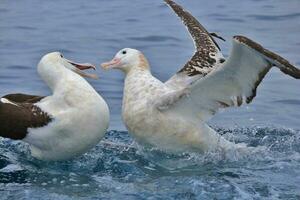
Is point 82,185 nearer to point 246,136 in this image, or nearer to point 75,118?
point 75,118

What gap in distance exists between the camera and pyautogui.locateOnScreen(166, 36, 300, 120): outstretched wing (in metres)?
8.70

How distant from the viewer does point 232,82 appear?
9.37 metres

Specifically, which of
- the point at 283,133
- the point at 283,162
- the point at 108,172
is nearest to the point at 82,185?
the point at 108,172

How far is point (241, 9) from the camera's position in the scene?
16.3 meters

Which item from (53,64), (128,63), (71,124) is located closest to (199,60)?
(128,63)

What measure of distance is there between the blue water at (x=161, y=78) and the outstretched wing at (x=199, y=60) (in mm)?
678

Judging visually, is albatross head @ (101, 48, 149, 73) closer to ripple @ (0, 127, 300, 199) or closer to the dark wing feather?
ripple @ (0, 127, 300, 199)

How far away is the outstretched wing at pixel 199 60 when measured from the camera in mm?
10284

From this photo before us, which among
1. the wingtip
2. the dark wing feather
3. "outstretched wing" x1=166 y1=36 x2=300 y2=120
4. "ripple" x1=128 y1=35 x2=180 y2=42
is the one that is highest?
the wingtip

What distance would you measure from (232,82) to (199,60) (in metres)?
1.12

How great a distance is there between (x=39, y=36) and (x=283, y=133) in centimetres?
553

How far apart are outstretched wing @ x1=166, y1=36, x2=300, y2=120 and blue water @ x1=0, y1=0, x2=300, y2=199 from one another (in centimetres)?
43

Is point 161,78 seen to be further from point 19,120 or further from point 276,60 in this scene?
point 276,60

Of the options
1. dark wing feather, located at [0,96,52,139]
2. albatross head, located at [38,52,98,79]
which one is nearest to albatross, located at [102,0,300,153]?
albatross head, located at [38,52,98,79]
